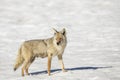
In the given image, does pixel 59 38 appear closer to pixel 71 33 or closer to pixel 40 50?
pixel 40 50

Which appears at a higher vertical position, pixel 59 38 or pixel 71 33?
pixel 71 33

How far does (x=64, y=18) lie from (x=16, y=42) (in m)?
10.0

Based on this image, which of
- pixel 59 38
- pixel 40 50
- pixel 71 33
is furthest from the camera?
pixel 71 33

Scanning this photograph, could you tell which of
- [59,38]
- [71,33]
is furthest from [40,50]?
[71,33]

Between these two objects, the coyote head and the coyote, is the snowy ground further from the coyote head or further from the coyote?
the coyote head

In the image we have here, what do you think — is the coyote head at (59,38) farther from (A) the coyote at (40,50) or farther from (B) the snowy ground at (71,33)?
→ (B) the snowy ground at (71,33)

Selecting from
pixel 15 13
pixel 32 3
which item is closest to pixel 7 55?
pixel 15 13

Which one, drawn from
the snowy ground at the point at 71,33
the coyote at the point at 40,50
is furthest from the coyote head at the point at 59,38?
the snowy ground at the point at 71,33

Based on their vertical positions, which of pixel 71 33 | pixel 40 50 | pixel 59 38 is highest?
pixel 71 33

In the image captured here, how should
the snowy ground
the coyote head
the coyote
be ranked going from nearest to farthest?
the coyote head → the coyote → the snowy ground

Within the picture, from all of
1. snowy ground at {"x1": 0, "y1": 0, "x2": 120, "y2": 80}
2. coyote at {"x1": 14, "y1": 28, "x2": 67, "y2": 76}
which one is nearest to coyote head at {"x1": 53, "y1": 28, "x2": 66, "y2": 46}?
coyote at {"x1": 14, "y1": 28, "x2": 67, "y2": 76}

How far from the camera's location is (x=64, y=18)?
41.1 metres

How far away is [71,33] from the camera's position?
35.3 m

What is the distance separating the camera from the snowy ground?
1935cm
